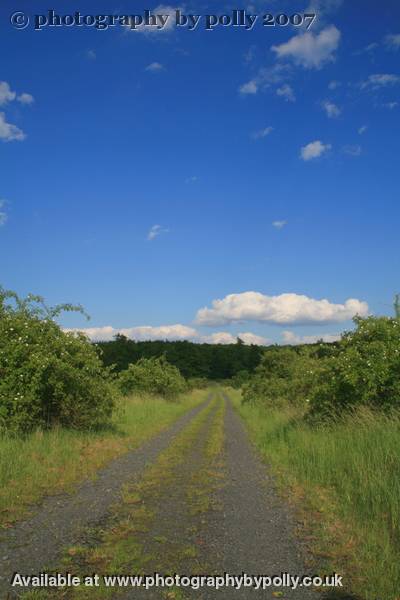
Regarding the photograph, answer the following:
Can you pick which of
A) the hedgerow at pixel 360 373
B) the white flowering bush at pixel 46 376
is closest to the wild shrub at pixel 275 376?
the hedgerow at pixel 360 373

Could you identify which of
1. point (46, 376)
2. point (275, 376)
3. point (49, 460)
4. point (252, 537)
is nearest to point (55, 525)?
point (252, 537)

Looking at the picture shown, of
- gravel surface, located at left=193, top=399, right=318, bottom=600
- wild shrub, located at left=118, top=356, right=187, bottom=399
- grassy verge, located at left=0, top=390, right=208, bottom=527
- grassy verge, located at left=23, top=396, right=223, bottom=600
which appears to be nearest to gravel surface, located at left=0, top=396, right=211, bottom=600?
grassy verge, located at left=23, top=396, right=223, bottom=600

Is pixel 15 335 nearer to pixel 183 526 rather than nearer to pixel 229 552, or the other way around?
pixel 183 526

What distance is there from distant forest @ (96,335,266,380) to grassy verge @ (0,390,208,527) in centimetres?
5297

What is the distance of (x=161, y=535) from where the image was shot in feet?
19.9

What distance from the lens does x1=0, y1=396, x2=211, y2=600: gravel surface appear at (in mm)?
5109

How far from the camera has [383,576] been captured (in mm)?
4809

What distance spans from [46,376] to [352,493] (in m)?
8.58

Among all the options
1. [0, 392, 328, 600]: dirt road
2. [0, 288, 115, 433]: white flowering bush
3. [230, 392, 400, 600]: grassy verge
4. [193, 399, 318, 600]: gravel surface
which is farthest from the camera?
[0, 288, 115, 433]: white flowering bush

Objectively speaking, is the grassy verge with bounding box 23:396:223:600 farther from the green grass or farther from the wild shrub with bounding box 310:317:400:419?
the wild shrub with bounding box 310:317:400:419

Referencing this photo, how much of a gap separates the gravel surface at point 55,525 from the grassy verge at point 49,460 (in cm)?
33

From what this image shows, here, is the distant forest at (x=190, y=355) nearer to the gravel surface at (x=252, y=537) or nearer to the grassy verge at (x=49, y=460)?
the grassy verge at (x=49, y=460)

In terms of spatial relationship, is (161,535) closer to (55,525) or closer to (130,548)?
(130,548)

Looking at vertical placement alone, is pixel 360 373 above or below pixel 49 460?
above
